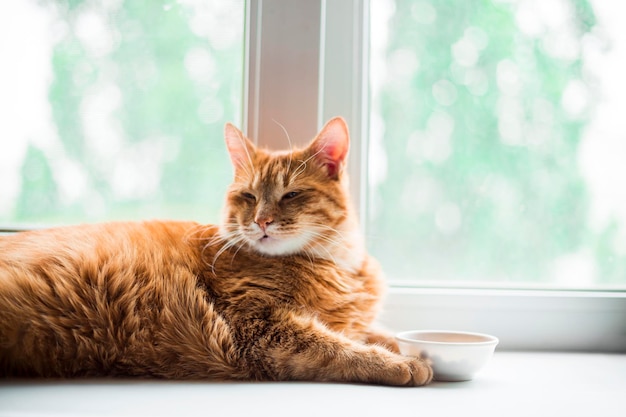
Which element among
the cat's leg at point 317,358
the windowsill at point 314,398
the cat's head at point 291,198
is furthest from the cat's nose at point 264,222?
the windowsill at point 314,398

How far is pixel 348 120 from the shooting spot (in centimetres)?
164

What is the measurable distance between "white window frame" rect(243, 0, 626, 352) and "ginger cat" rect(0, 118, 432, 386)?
8.6 inches

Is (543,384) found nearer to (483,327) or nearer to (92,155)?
(483,327)

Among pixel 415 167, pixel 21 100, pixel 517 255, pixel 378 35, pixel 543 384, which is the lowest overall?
pixel 543 384

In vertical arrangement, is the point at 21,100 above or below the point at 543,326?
above

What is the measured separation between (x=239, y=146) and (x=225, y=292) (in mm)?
398

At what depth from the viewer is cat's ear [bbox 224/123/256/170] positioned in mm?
1408

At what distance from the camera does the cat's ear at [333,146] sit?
1.34m

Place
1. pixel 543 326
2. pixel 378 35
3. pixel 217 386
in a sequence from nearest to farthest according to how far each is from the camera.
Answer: pixel 217 386 < pixel 543 326 < pixel 378 35

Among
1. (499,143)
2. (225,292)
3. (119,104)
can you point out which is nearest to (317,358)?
(225,292)

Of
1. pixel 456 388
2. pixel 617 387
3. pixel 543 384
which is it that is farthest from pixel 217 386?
A: pixel 617 387

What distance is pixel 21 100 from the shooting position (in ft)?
5.70

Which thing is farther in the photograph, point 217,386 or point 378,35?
point 378,35

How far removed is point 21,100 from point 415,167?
1.25 metres
